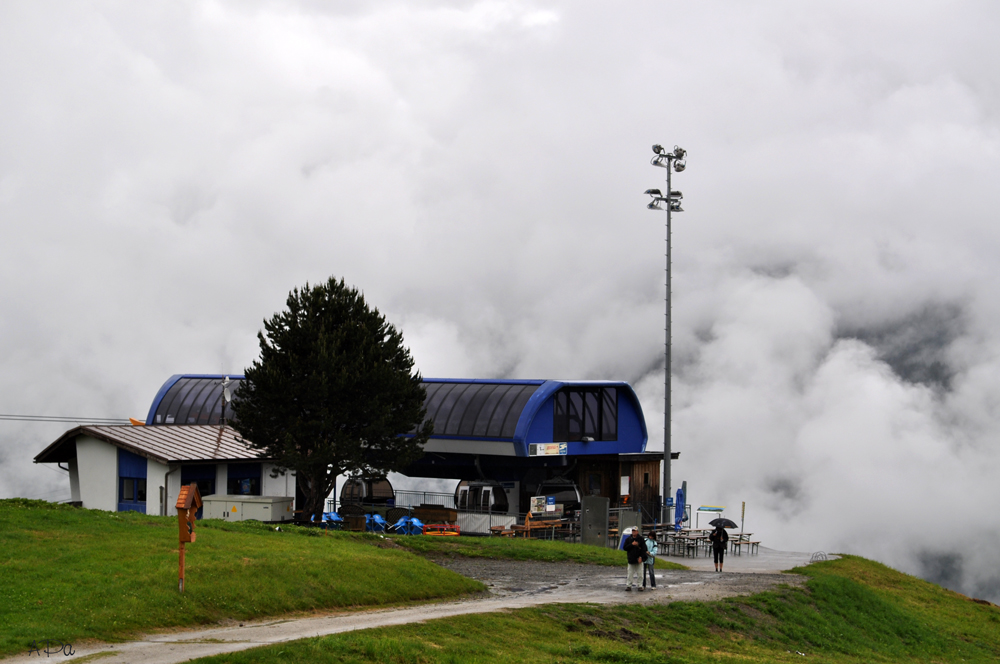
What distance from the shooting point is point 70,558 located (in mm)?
19953

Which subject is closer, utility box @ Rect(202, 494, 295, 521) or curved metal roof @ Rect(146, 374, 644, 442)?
utility box @ Rect(202, 494, 295, 521)

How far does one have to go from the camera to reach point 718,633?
21828 mm

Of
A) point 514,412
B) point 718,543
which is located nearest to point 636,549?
point 718,543

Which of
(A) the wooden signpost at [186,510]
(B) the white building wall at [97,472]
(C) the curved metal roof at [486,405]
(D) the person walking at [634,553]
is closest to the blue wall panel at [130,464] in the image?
(B) the white building wall at [97,472]

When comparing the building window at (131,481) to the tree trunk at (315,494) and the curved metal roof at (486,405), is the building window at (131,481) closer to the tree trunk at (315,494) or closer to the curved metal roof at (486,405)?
the tree trunk at (315,494)

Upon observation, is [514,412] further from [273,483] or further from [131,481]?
[131,481]

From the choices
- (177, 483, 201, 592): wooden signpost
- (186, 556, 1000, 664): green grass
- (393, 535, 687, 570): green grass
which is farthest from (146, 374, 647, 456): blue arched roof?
(177, 483, 201, 592): wooden signpost

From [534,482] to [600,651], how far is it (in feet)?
96.1

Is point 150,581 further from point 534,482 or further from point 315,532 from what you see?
point 534,482

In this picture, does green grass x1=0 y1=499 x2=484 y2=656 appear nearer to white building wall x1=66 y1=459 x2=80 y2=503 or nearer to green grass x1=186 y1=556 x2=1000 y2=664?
green grass x1=186 y1=556 x2=1000 y2=664

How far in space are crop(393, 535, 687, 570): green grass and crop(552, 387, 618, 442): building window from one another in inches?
503

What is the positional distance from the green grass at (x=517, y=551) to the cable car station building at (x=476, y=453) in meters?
9.04

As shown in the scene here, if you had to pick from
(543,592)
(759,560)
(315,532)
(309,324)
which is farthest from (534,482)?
(543,592)

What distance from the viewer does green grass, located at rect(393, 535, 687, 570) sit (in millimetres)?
30938
